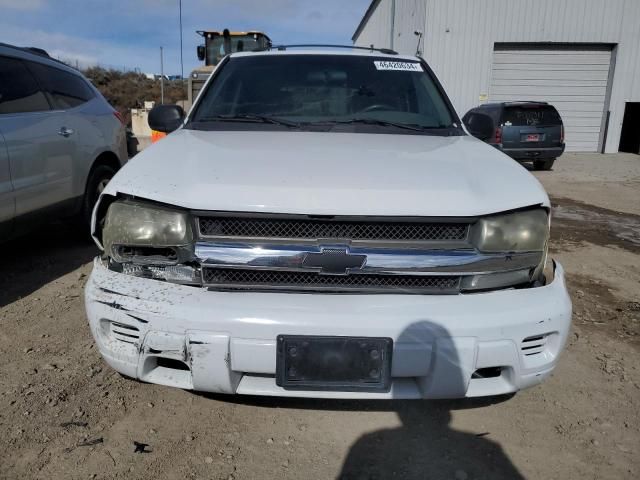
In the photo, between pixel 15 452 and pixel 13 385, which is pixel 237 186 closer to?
pixel 15 452

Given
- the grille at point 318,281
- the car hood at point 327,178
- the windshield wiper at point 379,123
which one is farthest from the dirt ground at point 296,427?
the windshield wiper at point 379,123

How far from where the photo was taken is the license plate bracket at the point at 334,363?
180 centimetres

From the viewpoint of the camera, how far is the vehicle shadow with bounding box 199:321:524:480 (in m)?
1.82

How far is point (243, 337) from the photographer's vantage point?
1807 millimetres

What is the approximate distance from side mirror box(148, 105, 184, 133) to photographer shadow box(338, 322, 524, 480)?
216 cm

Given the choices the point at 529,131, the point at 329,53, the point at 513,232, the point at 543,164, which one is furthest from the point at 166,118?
the point at 543,164

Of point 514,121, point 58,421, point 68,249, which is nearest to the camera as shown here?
point 58,421

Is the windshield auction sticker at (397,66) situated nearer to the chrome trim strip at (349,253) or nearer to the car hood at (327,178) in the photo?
the car hood at (327,178)

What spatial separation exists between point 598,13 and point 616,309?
57.8ft

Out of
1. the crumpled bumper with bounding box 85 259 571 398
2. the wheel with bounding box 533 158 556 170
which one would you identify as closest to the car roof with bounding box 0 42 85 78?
the crumpled bumper with bounding box 85 259 571 398

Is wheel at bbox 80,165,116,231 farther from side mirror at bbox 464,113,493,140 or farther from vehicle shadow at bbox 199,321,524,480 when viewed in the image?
side mirror at bbox 464,113,493,140

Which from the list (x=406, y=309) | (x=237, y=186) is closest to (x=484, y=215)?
(x=406, y=309)

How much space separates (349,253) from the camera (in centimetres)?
189

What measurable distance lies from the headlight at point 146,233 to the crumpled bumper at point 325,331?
0.34 ft
